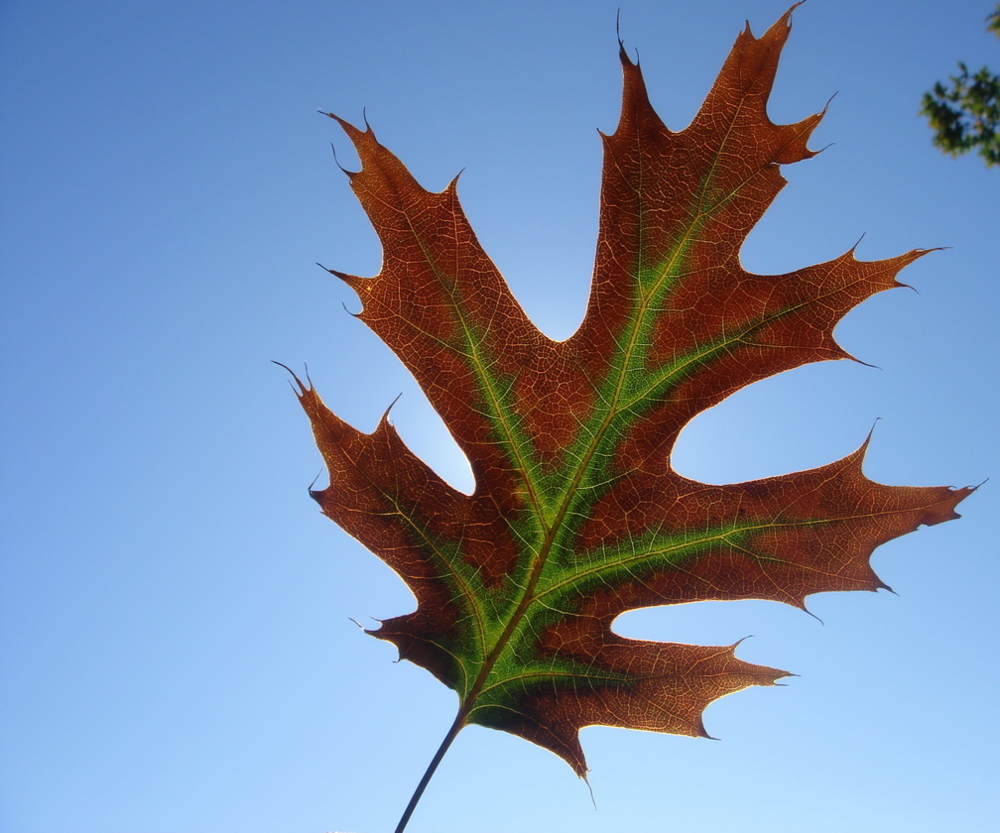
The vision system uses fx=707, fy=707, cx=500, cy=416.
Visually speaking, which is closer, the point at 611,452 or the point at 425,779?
the point at 425,779

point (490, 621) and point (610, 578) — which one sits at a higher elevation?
point (610, 578)

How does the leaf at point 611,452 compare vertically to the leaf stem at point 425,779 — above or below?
above

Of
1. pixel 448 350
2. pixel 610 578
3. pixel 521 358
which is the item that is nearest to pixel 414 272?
pixel 448 350

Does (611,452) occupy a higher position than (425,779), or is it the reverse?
(611,452)

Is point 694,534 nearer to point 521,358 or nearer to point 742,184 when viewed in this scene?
point 521,358

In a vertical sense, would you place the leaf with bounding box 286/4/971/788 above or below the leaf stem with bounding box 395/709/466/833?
above

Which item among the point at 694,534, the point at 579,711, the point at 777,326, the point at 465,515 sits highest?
the point at 777,326

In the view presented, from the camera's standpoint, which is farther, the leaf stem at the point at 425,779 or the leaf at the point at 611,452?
the leaf at the point at 611,452

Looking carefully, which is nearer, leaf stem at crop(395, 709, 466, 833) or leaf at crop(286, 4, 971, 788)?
leaf stem at crop(395, 709, 466, 833)
